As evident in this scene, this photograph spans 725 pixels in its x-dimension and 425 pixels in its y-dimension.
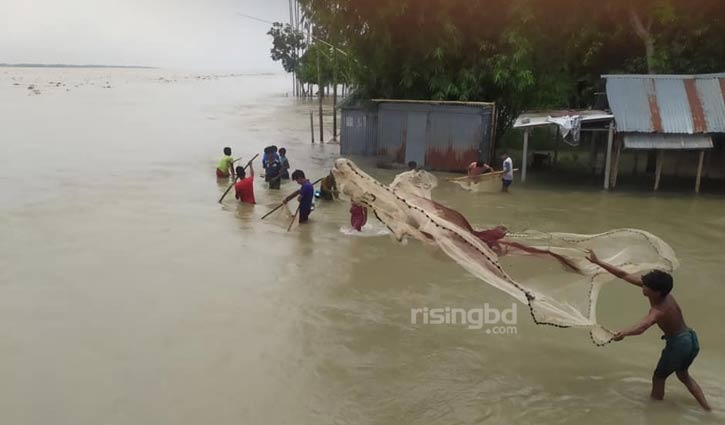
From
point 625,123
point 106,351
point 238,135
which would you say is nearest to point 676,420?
point 106,351

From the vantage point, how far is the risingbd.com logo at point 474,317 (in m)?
6.54

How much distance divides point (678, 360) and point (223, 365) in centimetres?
390

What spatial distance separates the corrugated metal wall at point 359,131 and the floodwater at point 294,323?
4945mm

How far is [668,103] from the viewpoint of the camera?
512 inches

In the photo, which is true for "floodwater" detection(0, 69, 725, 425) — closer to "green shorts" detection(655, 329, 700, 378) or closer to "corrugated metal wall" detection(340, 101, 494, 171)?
"green shorts" detection(655, 329, 700, 378)

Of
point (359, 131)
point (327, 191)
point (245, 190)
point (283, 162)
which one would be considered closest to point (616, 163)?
point (327, 191)

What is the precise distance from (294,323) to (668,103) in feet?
34.1

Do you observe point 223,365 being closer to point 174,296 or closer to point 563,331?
point 174,296

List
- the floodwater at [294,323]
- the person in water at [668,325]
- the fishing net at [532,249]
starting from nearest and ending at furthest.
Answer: the person in water at [668,325] < the fishing net at [532,249] < the floodwater at [294,323]

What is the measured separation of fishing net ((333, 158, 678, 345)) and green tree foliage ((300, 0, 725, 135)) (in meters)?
9.60

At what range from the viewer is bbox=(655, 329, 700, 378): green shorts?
454cm

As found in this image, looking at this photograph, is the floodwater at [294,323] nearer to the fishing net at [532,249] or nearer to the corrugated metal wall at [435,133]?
the fishing net at [532,249]

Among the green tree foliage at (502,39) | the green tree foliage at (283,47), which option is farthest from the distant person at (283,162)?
the green tree foliage at (283,47)

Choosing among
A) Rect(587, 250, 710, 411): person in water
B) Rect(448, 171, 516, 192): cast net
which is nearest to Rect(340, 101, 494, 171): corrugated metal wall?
Rect(448, 171, 516, 192): cast net
